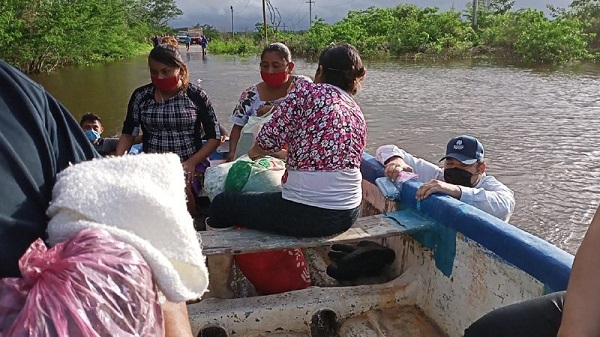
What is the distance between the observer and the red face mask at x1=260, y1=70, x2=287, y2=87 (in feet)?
13.4

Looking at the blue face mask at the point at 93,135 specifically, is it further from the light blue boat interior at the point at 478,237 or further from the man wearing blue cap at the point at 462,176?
the light blue boat interior at the point at 478,237

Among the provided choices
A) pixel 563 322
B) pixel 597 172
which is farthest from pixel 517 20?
pixel 563 322

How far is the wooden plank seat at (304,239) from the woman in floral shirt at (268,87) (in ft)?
4.84

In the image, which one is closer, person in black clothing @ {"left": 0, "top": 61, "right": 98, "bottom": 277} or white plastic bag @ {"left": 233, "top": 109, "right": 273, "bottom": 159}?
person in black clothing @ {"left": 0, "top": 61, "right": 98, "bottom": 277}

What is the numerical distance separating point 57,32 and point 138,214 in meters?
24.4

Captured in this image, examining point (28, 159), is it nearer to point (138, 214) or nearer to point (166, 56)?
point (138, 214)

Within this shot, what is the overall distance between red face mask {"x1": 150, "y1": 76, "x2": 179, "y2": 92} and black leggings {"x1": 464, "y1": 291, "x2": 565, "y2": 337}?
2675 mm

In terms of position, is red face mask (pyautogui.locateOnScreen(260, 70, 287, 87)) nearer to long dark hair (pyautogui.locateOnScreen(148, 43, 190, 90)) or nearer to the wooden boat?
long dark hair (pyautogui.locateOnScreen(148, 43, 190, 90))

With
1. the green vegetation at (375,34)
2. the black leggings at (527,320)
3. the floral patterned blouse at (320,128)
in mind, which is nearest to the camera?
the black leggings at (527,320)

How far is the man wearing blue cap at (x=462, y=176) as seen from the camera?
9.38ft

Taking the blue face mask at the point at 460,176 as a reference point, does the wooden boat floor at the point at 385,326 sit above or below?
below

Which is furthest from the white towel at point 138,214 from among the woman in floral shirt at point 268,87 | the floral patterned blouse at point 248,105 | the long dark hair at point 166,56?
the floral patterned blouse at point 248,105

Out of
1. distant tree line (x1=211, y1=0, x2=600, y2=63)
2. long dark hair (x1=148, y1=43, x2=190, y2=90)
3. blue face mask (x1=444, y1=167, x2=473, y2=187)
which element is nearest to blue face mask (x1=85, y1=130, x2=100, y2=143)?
long dark hair (x1=148, y1=43, x2=190, y2=90)

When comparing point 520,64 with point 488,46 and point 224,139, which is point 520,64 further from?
point 224,139
